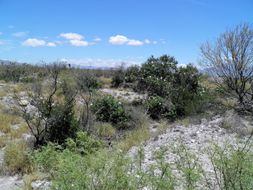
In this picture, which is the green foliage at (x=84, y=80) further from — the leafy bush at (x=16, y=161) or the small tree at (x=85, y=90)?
the leafy bush at (x=16, y=161)

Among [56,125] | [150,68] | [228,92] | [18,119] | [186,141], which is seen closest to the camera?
[186,141]

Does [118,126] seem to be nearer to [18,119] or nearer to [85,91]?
[85,91]

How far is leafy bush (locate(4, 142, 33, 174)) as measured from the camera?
927cm

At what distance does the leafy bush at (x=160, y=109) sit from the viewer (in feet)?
62.1

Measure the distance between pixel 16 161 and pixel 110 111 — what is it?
785 cm

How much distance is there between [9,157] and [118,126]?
6806 millimetres

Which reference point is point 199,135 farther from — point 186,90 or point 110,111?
point 186,90

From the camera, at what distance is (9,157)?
9.81 m

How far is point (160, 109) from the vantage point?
1931 cm

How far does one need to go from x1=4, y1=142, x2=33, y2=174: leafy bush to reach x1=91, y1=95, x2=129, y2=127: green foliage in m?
A: 6.53

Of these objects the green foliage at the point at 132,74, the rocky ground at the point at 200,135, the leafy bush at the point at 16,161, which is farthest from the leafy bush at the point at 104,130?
the green foliage at the point at 132,74

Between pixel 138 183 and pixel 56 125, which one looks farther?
pixel 56 125

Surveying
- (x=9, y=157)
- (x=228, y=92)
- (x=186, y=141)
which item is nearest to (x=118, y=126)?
(x=186, y=141)

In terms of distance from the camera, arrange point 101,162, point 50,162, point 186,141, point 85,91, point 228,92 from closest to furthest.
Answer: point 101,162 → point 50,162 → point 186,141 → point 85,91 → point 228,92
